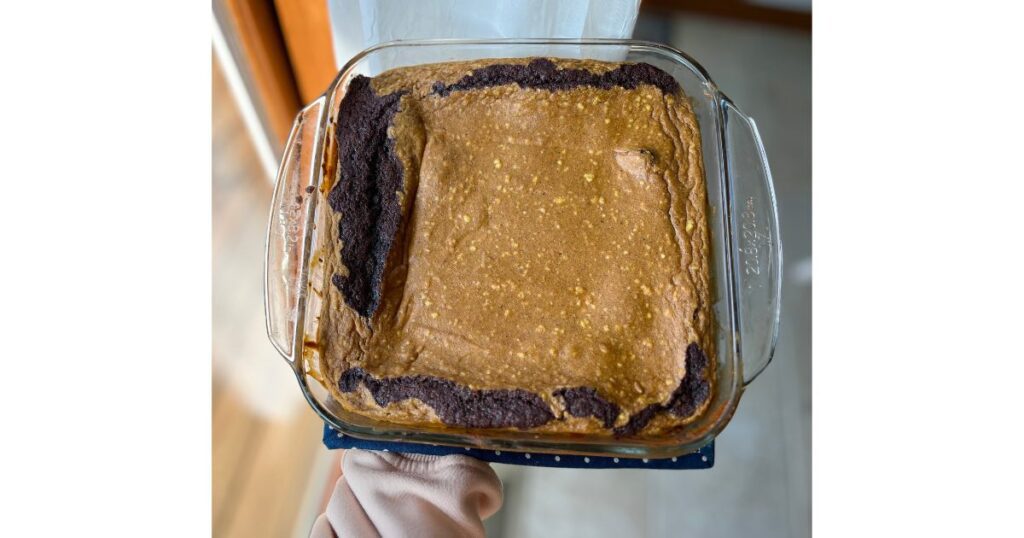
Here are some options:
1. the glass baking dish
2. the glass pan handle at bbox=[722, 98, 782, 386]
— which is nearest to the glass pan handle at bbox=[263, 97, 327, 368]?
the glass baking dish

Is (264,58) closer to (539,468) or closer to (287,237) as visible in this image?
(287,237)

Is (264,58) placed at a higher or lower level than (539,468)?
higher

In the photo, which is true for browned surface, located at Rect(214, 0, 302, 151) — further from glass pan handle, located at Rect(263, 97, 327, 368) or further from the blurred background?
glass pan handle, located at Rect(263, 97, 327, 368)

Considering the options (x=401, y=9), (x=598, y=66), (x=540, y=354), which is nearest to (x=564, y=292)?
(x=540, y=354)

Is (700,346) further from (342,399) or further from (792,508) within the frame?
(792,508)

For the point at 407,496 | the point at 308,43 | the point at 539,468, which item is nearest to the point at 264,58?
the point at 308,43

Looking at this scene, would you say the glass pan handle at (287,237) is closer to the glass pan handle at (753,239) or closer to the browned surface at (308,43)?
the browned surface at (308,43)

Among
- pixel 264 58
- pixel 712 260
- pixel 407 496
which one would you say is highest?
pixel 264 58
